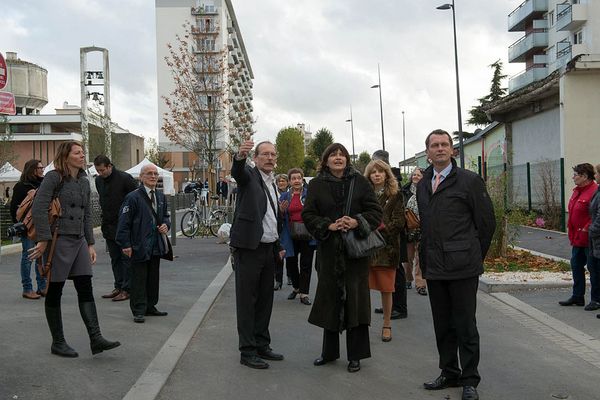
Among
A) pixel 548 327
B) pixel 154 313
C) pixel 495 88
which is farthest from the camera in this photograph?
pixel 495 88

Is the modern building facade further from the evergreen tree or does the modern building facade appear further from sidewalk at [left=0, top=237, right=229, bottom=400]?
sidewalk at [left=0, top=237, right=229, bottom=400]

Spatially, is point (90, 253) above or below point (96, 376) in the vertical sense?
above

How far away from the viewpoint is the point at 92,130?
4031 cm

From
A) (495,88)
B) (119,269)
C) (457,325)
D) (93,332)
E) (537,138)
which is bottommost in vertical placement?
(93,332)

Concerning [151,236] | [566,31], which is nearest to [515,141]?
[151,236]

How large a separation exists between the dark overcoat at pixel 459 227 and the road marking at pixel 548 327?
188cm

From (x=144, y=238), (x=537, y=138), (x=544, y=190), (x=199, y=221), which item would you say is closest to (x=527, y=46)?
(x=537, y=138)

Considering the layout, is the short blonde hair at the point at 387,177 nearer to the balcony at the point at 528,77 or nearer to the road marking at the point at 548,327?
the road marking at the point at 548,327

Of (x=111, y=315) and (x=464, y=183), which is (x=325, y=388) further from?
(x=111, y=315)

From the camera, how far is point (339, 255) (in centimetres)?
573

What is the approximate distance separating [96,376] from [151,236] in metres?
2.80

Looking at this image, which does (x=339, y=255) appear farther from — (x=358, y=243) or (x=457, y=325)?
(x=457, y=325)

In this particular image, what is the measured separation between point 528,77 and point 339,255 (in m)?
54.2

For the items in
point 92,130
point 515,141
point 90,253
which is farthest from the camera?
point 92,130
